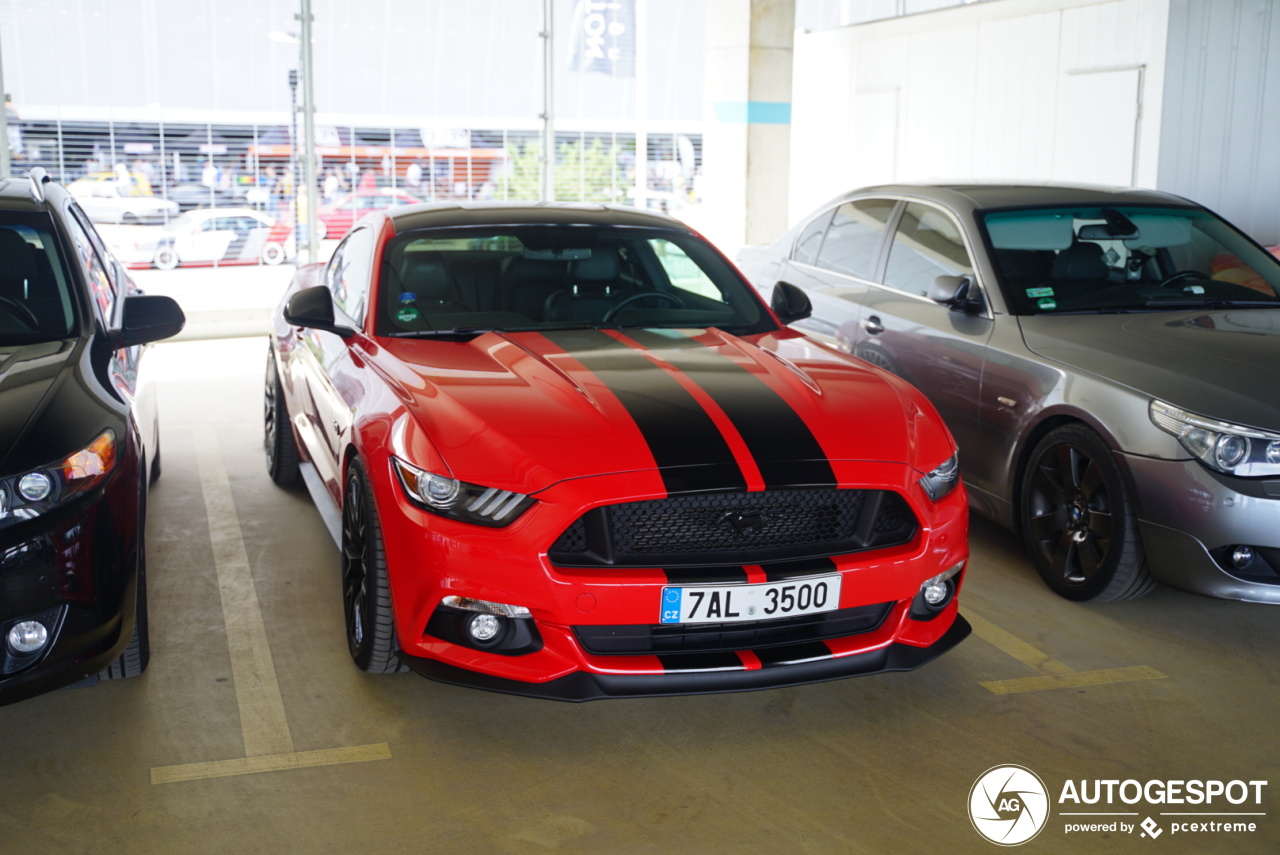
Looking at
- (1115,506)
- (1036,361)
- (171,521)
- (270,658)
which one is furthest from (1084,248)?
(171,521)

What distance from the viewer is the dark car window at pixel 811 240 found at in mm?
6164

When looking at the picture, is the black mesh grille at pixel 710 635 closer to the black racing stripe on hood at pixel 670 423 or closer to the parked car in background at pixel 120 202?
the black racing stripe on hood at pixel 670 423

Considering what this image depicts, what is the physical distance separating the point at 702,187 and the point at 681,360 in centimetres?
1189

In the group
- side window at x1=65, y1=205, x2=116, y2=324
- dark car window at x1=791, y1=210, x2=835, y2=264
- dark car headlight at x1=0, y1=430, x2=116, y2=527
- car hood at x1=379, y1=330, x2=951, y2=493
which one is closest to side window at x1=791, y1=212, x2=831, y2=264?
dark car window at x1=791, y1=210, x2=835, y2=264

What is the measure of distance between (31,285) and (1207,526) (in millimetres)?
3848

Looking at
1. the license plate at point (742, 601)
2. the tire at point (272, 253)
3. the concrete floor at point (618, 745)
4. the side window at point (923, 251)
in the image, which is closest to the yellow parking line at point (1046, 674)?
the concrete floor at point (618, 745)

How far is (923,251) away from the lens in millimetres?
5262

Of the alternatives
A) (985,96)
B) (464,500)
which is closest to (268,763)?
(464,500)

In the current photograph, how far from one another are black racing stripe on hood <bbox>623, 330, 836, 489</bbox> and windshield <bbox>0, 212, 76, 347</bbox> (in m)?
1.89

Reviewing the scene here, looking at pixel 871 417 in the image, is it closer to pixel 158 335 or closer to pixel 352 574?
pixel 352 574

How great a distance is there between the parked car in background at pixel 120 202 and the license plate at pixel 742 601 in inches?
387

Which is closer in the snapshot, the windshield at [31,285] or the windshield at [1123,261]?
the windshield at [31,285]

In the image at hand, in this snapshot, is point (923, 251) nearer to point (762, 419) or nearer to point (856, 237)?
point (856, 237)

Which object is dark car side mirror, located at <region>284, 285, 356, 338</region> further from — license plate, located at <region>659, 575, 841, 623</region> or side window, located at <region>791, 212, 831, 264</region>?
side window, located at <region>791, 212, 831, 264</region>
